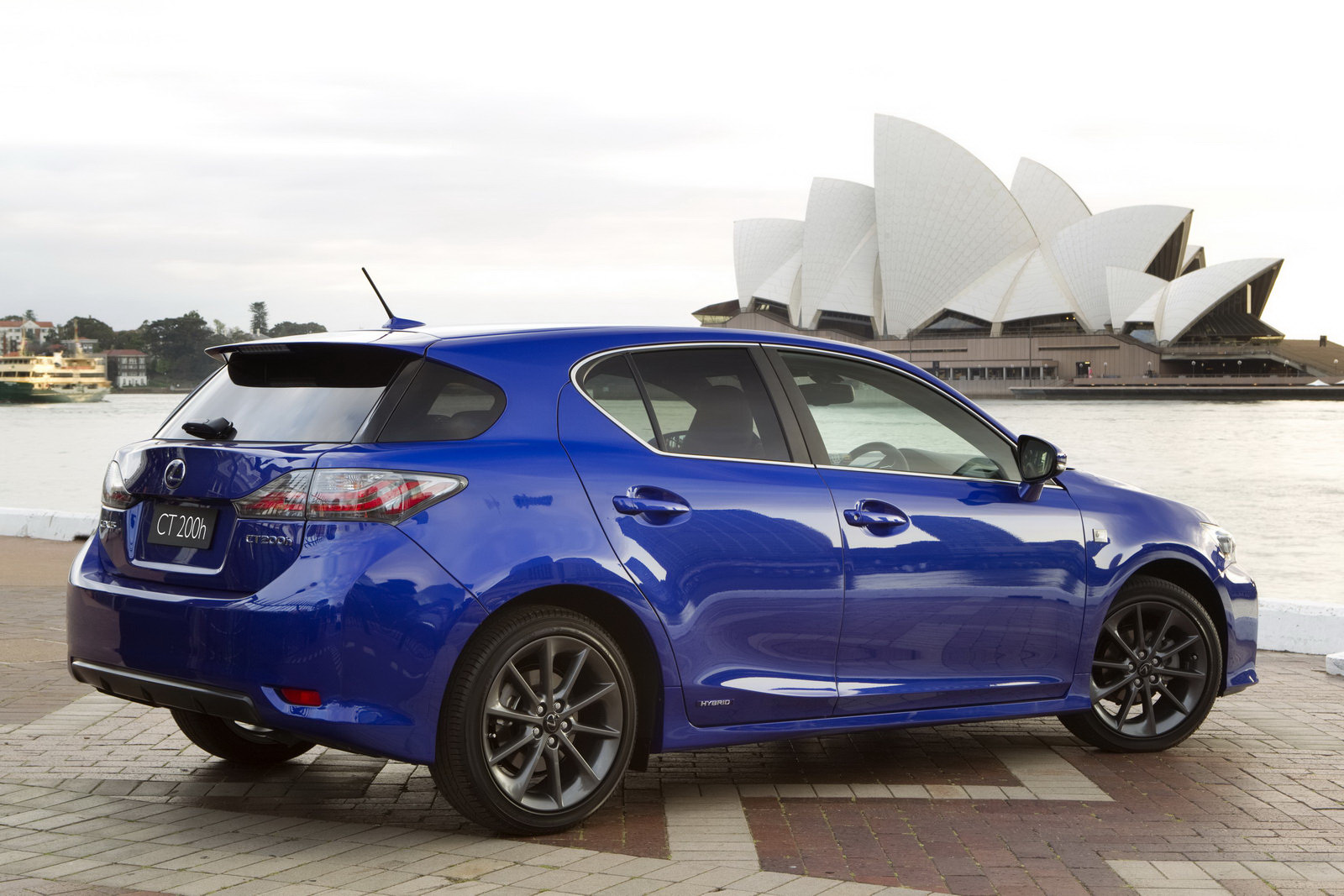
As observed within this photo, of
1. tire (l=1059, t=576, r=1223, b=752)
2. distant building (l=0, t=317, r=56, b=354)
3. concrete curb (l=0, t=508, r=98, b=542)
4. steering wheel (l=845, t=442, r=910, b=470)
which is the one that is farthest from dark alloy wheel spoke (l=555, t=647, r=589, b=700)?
distant building (l=0, t=317, r=56, b=354)

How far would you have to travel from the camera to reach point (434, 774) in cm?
404

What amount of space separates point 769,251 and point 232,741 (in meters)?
101

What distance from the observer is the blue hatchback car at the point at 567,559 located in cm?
382

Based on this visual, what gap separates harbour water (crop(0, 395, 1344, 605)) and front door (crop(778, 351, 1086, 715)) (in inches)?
264

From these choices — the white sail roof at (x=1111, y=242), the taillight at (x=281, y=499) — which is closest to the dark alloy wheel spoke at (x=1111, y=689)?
the taillight at (x=281, y=499)

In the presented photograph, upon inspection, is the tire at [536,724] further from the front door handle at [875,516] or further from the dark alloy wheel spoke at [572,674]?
the front door handle at [875,516]

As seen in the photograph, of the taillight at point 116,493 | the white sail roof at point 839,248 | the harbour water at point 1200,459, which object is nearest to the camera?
the taillight at point 116,493

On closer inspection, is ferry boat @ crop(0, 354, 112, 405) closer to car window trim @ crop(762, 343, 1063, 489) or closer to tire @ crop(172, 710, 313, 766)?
tire @ crop(172, 710, 313, 766)

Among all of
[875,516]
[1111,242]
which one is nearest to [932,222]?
[1111,242]

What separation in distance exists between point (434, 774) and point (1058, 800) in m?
2.12

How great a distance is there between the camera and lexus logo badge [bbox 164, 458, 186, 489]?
A: 4102 millimetres

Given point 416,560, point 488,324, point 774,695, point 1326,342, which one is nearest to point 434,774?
point 416,560

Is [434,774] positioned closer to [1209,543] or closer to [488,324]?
[488,324]

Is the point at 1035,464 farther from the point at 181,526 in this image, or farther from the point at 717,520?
the point at 181,526
